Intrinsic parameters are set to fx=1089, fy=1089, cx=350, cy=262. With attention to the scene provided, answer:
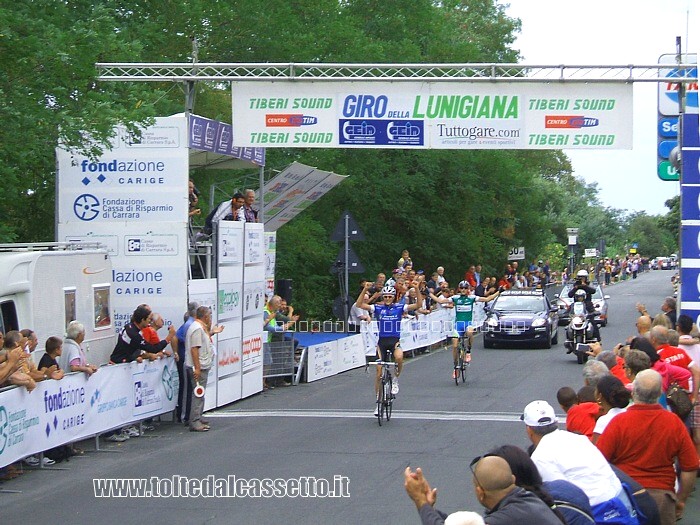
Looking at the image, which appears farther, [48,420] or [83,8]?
[83,8]

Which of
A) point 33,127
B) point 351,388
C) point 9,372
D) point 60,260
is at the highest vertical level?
point 33,127

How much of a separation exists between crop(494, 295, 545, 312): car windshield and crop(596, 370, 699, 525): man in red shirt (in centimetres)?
2494

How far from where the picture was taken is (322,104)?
58.1 ft

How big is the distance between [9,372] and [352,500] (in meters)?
4.10

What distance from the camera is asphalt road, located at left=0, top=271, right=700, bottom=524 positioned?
10.3 m

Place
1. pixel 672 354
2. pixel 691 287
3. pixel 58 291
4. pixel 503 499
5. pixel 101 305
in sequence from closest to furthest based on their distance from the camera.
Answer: pixel 503 499, pixel 672 354, pixel 691 287, pixel 58 291, pixel 101 305

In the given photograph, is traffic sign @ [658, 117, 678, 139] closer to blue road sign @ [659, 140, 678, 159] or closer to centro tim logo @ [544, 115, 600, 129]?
blue road sign @ [659, 140, 678, 159]

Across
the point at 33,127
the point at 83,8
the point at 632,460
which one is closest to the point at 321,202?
the point at 83,8

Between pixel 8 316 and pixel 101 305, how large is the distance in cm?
268

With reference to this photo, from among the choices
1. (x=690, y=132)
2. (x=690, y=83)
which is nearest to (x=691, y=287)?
(x=690, y=132)

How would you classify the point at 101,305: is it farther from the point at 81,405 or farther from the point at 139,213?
the point at 81,405

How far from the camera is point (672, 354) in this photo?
1053 cm

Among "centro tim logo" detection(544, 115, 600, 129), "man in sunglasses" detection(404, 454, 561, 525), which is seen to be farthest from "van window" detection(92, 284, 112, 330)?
"man in sunglasses" detection(404, 454, 561, 525)

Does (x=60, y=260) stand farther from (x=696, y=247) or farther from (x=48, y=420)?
(x=696, y=247)
